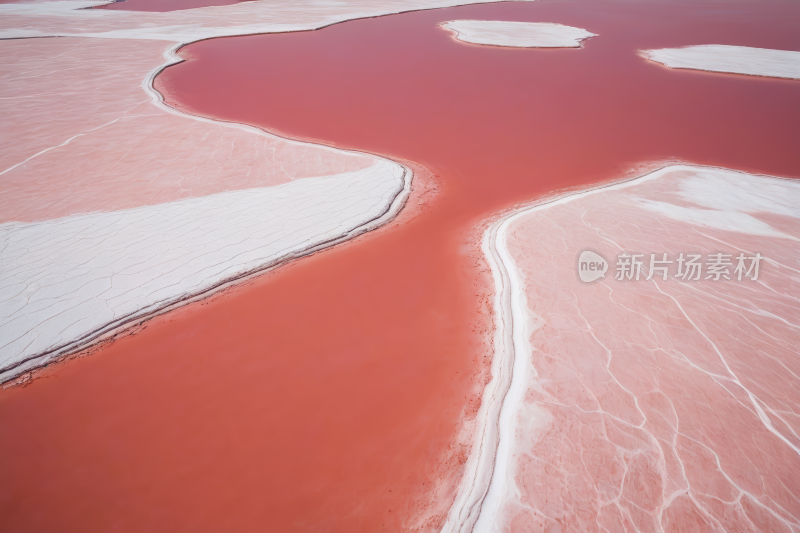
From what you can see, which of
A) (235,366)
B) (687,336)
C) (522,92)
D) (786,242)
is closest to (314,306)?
(235,366)

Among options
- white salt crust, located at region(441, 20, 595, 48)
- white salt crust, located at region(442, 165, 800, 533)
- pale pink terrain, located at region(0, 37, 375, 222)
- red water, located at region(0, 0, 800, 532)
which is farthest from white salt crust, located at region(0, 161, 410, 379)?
white salt crust, located at region(441, 20, 595, 48)

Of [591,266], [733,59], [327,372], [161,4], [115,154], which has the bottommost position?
[327,372]

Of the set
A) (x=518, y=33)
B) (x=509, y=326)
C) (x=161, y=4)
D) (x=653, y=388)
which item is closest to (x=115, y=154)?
(x=509, y=326)

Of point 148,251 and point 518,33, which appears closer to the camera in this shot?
point 148,251

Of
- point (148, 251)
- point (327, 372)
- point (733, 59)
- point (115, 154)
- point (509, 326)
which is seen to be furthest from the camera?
point (733, 59)

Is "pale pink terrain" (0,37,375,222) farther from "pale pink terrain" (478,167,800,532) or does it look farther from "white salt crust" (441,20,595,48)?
"white salt crust" (441,20,595,48)

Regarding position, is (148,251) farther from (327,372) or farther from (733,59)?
(733,59)

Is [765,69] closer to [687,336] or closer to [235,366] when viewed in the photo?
[687,336]
